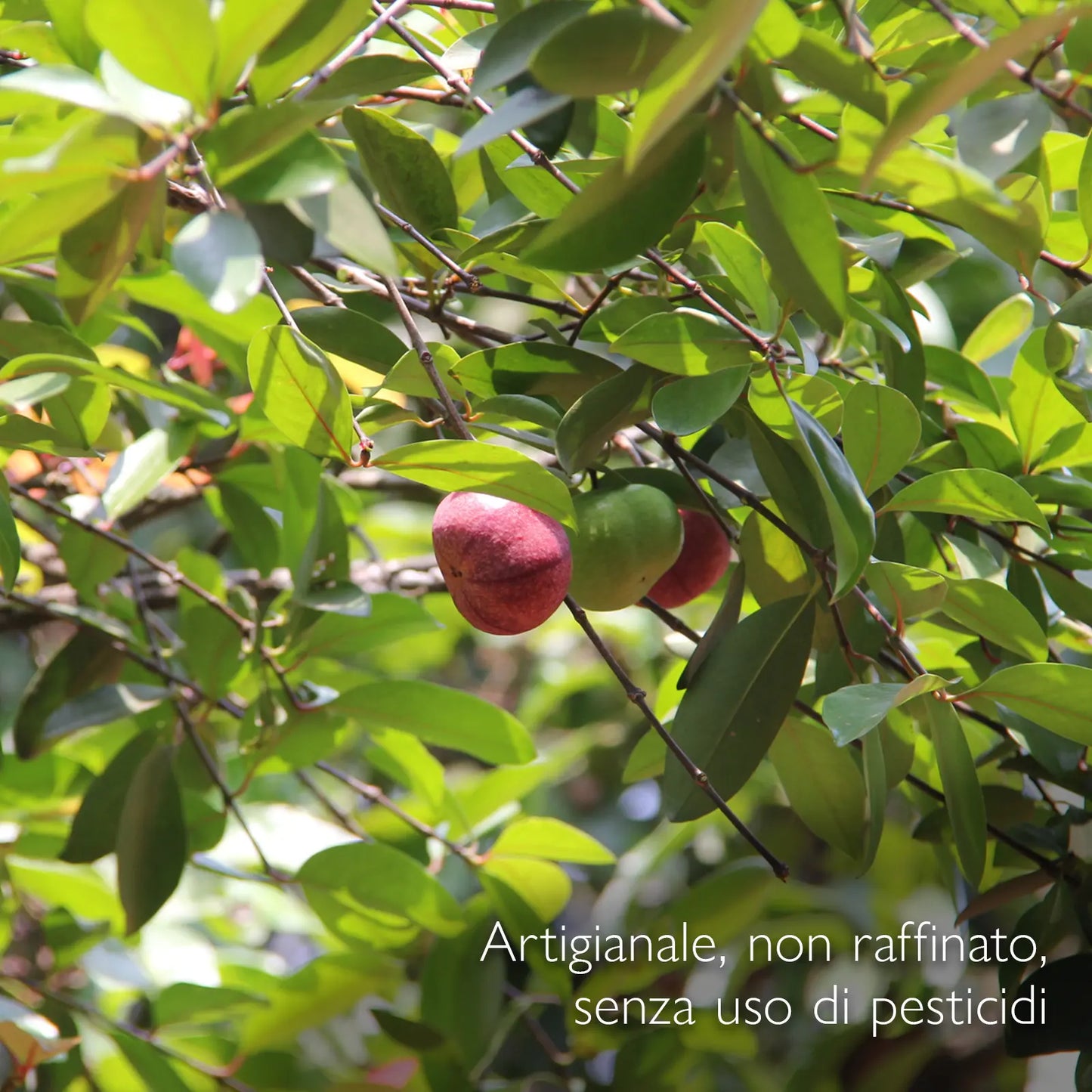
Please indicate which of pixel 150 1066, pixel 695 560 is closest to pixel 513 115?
pixel 695 560

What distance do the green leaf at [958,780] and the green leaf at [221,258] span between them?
513 millimetres

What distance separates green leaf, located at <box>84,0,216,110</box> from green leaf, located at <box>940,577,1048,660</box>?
0.54m

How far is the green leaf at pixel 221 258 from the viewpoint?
1.49ft

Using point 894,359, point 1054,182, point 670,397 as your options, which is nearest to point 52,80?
point 670,397

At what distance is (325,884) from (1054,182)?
0.86 m

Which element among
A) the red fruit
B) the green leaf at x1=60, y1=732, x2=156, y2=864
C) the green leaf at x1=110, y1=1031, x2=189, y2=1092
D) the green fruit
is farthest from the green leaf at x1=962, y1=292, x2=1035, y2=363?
the green leaf at x1=110, y1=1031, x2=189, y2=1092

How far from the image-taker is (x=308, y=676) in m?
1.09

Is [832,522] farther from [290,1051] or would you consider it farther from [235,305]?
[290,1051]

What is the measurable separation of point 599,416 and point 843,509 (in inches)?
6.7

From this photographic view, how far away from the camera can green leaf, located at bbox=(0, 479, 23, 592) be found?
0.78 meters

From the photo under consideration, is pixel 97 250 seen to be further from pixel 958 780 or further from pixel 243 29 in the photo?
pixel 958 780

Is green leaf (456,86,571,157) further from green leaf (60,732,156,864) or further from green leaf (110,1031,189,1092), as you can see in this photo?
green leaf (110,1031,189,1092)

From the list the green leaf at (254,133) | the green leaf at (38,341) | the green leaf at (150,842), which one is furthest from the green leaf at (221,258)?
the green leaf at (150,842)

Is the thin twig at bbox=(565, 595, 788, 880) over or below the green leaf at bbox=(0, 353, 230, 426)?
below
